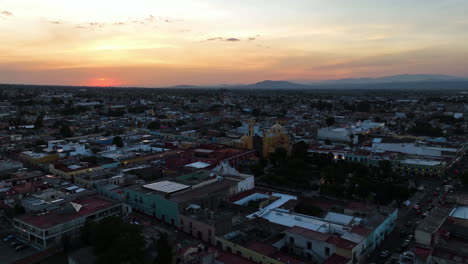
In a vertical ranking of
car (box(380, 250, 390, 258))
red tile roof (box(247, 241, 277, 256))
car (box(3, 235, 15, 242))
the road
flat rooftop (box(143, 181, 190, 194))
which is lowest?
the road

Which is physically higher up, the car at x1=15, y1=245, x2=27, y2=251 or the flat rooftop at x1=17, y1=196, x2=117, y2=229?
the flat rooftop at x1=17, y1=196, x2=117, y2=229

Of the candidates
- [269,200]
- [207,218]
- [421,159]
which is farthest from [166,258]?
[421,159]

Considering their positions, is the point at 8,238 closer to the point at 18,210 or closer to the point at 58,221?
the point at 18,210

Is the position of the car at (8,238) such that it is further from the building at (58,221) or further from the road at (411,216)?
the road at (411,216)

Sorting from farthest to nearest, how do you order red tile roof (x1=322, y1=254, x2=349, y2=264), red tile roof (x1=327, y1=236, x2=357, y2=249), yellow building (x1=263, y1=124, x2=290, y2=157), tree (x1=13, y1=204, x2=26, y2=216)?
1. yellow building (x1=263, y1=124, x2=290, y2=157)
2. tree (x1=13, y1=204, x2=26, y2=216)
3. red tile roof (x1=327, y1=236, x2=357, y2=249)
4. red tile roof (x1=322, y1=254, x2=349, y2=264)

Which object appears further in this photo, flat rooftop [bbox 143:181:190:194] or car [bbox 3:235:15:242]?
flat rooftop [bbox 143:181:190:194]

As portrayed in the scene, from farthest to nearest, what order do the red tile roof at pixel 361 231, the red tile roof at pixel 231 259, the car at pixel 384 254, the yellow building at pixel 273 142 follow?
1. the yellow building at pixel 273 142
2. the car at pixel 384 254
3. the red tile roof at pixel 361 231
4. the red tile roof at pixel 231 259

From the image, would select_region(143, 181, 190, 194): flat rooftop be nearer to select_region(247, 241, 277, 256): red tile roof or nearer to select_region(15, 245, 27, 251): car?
select_region(15, 245, 27, 251): car

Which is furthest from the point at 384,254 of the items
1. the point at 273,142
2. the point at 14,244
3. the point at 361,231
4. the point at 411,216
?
the point at 273,142

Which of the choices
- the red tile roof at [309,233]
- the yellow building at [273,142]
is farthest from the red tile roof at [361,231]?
the yellow building at [273,142]

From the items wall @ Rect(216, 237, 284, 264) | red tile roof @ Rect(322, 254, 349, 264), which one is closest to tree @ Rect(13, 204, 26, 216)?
wall @ Rect(216, 237, 284, 264)

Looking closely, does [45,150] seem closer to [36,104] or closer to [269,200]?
[269,200]
